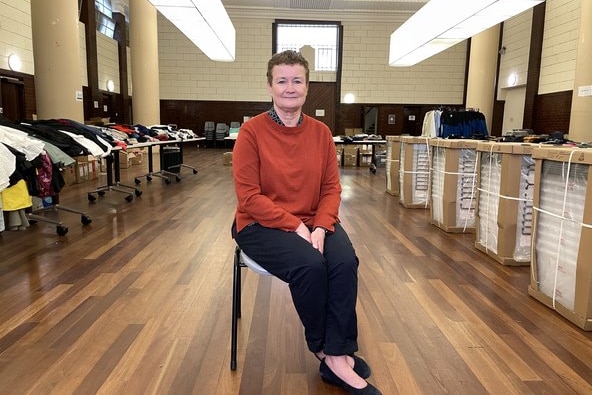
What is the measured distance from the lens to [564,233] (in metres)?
2.27

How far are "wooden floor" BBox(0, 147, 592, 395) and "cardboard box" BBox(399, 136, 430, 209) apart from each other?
142 centimetres

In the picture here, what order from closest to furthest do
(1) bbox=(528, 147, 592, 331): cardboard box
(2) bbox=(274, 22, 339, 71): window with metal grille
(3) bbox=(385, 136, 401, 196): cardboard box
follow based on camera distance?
(1) bbox=(528, 147, 592, 331): cardboard box → (3) bbox=(385, 136, 401, 196): cardboard box → (2) bbox=(274, 22, 339, 71): window with metal grille

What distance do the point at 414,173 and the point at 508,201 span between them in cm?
218

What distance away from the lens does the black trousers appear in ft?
4.95

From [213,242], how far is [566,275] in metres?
2.44

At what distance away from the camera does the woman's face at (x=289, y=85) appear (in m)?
1.69

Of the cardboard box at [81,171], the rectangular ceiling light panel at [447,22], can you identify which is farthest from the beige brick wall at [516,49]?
the cardboard box at [81,171]

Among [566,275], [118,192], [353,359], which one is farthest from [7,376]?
[118,192]

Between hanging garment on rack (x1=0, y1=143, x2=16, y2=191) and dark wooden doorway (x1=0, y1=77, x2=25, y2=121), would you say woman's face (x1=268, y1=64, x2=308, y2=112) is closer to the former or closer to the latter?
hanging garment on rack (x1=0, y1=143, x2=16, y2=191)

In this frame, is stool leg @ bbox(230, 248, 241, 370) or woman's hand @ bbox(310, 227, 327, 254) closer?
woman's hand @ bbox(310, 227, 327, 254)

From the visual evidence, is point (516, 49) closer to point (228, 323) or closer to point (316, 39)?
point (316, 39)

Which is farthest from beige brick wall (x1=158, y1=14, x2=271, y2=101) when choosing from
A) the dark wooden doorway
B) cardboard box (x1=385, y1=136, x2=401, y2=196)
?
cardboard box (x1=385, y1=136, x2=401, y2=196)

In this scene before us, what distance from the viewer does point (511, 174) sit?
2928mm

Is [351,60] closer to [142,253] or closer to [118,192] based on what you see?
[118,192]
